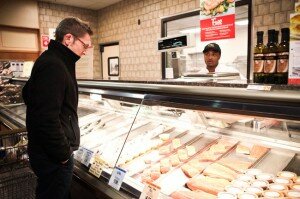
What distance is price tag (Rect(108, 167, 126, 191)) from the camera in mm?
1638

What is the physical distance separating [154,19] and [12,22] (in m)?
3.56

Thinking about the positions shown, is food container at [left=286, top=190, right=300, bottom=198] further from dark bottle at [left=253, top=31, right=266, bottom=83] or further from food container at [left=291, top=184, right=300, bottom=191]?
Result: dark bottle at [left=253, top=31, right=266, bottom=83]

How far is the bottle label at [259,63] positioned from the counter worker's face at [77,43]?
1122 mm

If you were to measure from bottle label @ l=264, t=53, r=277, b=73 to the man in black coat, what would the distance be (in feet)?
3.85

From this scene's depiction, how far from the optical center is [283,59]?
1.32m

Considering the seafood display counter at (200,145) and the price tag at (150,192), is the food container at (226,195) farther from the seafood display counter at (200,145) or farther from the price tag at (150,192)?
the price tag at (150,192)

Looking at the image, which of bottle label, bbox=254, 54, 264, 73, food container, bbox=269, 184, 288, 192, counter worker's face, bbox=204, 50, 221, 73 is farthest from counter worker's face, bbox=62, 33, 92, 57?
counter worker's face, bbox=204, 50, 221, 73

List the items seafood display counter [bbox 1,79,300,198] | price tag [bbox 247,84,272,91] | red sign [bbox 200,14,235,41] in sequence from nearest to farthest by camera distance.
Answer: price tag [bbox 247,84,272,91]
seafood display counter [bbox 1,79,300,198]
red sign [bbox 200,14,235,41]

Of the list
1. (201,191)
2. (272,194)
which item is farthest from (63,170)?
(272,194)

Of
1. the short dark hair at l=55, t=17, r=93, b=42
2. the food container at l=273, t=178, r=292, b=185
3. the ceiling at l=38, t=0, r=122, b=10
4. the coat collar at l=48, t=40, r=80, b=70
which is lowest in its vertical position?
the food container at l=273, t=178, r=292, b=185

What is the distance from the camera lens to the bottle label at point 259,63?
4.41 feet

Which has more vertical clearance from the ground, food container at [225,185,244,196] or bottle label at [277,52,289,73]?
bottle label at [277,52,289,73]

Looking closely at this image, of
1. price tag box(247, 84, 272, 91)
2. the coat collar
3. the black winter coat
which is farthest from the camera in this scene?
the coat collar

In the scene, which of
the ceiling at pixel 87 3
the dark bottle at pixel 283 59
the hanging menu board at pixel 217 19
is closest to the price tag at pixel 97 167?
the dark bottle at pixel 283 59
